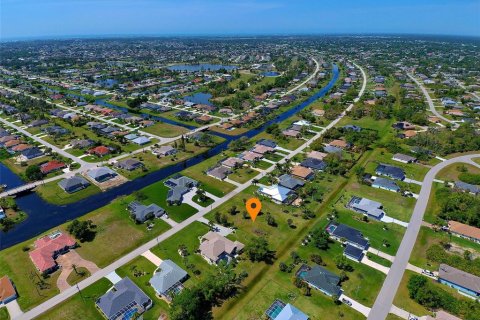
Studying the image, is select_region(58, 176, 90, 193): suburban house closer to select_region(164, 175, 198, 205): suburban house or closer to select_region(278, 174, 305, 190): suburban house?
select_region(164, 175, 198, 205): suburban house

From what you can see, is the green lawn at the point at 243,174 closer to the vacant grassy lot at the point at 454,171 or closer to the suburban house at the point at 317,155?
the suburban house at the point at 317,155

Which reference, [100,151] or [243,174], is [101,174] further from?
[243,174]

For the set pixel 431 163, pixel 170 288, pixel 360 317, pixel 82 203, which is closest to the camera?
pixel 360 317

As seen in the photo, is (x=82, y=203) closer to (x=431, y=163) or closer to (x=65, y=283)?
(x=65, y=283)

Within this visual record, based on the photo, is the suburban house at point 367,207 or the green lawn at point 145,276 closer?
the green lawn at point 145,276

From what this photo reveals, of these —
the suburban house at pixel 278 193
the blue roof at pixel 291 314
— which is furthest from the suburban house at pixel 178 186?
the blue roof at pixel 291 314

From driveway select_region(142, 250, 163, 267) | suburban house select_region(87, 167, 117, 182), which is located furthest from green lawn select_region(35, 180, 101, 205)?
driveway select_region(142, 250, 163, 267)

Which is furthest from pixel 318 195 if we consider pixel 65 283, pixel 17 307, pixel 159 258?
pixel 17 307
